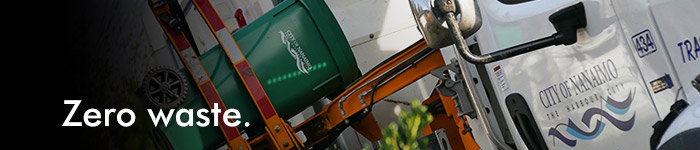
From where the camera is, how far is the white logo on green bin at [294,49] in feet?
15.5

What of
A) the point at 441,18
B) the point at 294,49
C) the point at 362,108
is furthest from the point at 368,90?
the point at 441,18

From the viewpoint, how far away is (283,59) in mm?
4707

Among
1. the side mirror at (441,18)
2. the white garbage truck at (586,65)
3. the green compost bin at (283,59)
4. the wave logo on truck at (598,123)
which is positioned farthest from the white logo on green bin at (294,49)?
the wave logo on truck at (598,123)

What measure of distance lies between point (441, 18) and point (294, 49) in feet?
7.48

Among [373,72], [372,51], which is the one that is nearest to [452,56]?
[373,72]

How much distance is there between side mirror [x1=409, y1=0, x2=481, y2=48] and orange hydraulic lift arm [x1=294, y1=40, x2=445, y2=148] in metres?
1.59

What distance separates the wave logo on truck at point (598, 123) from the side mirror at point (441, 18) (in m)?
0.48

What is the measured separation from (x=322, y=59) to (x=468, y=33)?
7.67 feet

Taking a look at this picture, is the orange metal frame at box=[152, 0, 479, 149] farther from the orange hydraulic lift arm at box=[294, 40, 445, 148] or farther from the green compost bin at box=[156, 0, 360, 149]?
the green compost bin at box=[156, 0, 360, 149]

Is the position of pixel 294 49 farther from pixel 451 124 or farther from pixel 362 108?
pixel 451 124

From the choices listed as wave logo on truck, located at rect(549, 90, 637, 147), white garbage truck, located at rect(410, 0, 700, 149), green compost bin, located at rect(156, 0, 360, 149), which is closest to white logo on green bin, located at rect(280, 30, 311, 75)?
green compost bin, located at rect(156, 0, 360, 149)

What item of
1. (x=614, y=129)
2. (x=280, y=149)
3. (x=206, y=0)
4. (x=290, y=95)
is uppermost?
(x=206, y=0)

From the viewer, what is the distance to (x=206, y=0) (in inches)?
185

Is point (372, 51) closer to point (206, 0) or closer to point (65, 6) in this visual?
point (206, 0)
